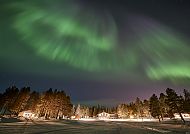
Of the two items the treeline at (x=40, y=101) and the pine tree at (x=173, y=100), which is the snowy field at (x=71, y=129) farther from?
the treeline at (x=40, y=101)

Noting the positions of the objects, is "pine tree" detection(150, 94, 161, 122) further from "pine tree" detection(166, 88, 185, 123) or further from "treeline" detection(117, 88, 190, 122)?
"pine tree" detection(166, 88, 185, 123)

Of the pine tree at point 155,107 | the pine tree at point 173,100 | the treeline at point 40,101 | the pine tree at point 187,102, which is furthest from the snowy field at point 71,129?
the treeline at point 40,101

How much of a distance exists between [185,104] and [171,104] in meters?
12.1

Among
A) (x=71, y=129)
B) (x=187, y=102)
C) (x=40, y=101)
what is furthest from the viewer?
(x=40, y=101)

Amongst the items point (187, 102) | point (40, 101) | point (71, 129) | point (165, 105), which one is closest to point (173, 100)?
point (187, 102)

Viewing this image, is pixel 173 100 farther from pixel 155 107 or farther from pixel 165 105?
pixel 165 105

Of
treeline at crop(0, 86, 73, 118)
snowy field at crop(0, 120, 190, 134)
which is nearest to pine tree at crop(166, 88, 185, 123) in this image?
snowy field at crop(0, 120, 190, 134)

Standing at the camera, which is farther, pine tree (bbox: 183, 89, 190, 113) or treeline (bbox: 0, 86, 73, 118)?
treeline (bbox: 0, 86, 73, 118)

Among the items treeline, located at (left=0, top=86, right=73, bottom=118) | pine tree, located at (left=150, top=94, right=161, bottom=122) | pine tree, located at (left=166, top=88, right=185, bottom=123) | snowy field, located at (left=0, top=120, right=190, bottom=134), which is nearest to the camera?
snowy field, located at (left=0, top=120, right=190, bottom=134)

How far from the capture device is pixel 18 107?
9338cm

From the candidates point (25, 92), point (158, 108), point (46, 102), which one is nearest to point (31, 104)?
point (25, 92)

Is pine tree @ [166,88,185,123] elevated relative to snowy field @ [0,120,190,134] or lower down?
elevated

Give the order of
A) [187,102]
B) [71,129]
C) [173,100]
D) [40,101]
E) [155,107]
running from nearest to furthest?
[71,129] → [173,100] → [187,102] → [155,107] → [40,101]

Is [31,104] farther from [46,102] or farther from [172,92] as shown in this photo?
[172,92]
